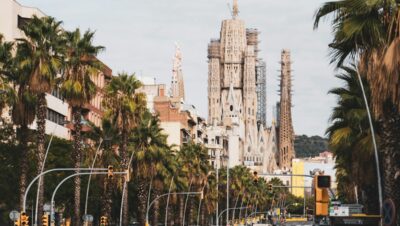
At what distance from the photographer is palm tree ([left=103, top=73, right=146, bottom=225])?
232 feet

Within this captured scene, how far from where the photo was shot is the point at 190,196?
115875 millimetres

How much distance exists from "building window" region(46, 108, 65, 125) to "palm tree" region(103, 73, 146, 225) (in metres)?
24.6

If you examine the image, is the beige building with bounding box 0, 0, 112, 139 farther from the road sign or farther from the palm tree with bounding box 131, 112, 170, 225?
the road sign

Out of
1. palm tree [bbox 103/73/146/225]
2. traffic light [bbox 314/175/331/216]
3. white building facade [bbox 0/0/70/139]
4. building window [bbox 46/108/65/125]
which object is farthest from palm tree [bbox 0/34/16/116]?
building window [bbox 46/108/65/125]

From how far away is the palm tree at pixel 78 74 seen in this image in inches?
2319

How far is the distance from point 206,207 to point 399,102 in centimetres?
10989

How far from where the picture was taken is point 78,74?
59344 mm

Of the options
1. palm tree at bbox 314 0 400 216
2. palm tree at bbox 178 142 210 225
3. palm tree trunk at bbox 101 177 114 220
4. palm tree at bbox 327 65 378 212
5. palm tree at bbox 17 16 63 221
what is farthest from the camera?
palm tree at bbox 178 142 210 225

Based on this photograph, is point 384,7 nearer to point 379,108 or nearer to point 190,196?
point 379,108

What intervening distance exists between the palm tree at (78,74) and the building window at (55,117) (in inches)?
1393

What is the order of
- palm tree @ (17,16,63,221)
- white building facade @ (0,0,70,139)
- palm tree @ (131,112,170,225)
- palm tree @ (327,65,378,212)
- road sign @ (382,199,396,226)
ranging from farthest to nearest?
white building facade @ (0,0,70,139), palm tree @ (131,112,170,225), palm tree @ (17,16,63,221), palm tree @ (327,65,378,212), road sign @ (382,199,396,226)

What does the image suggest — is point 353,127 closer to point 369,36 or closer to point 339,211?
point 339,211

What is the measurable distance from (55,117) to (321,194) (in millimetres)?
79284

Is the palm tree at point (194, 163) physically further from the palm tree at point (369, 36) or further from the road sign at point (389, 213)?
the road sign at point (389, 213)
